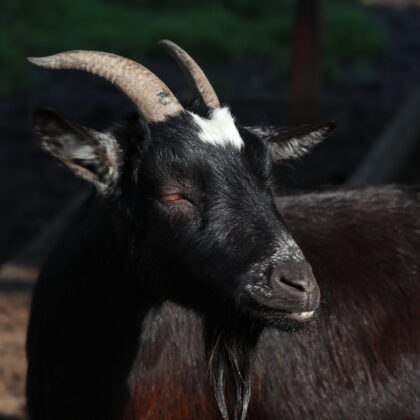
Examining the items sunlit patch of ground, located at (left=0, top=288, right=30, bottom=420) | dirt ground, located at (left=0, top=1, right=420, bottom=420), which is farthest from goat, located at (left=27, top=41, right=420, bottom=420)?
dirt ground, located at (left=0, top=1, right=420, bottom=420)

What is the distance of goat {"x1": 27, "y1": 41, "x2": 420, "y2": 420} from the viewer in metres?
3.57

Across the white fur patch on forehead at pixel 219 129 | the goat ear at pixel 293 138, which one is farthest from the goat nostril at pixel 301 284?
the goat ear at pixel 293 138

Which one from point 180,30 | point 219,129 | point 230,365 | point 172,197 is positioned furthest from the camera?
point 180,30

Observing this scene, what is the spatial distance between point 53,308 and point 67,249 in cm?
26

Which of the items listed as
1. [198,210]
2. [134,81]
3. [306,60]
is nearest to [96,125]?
[306,60]

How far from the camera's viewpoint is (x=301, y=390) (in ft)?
13.7

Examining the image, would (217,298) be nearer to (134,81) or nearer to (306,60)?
(134,81)

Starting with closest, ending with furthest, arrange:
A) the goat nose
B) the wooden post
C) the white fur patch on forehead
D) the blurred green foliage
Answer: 1. the goat nose
2. the white fur patch on forehead
3. the wooden post
4. the blurred green foliage

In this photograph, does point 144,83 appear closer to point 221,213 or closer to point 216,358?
point 221,213

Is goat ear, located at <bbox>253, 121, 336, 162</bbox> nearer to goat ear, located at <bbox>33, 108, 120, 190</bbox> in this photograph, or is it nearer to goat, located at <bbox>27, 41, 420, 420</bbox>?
goat, located at <bbox>27, 41, 420, 420</bbox>

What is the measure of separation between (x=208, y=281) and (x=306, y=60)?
5644 mm

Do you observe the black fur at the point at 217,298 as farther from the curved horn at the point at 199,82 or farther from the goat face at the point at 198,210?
the curved horn at the point at 199,82

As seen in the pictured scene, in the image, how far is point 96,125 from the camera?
938 centimetres

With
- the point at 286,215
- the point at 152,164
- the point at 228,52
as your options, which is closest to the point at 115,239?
the point at 152,164
